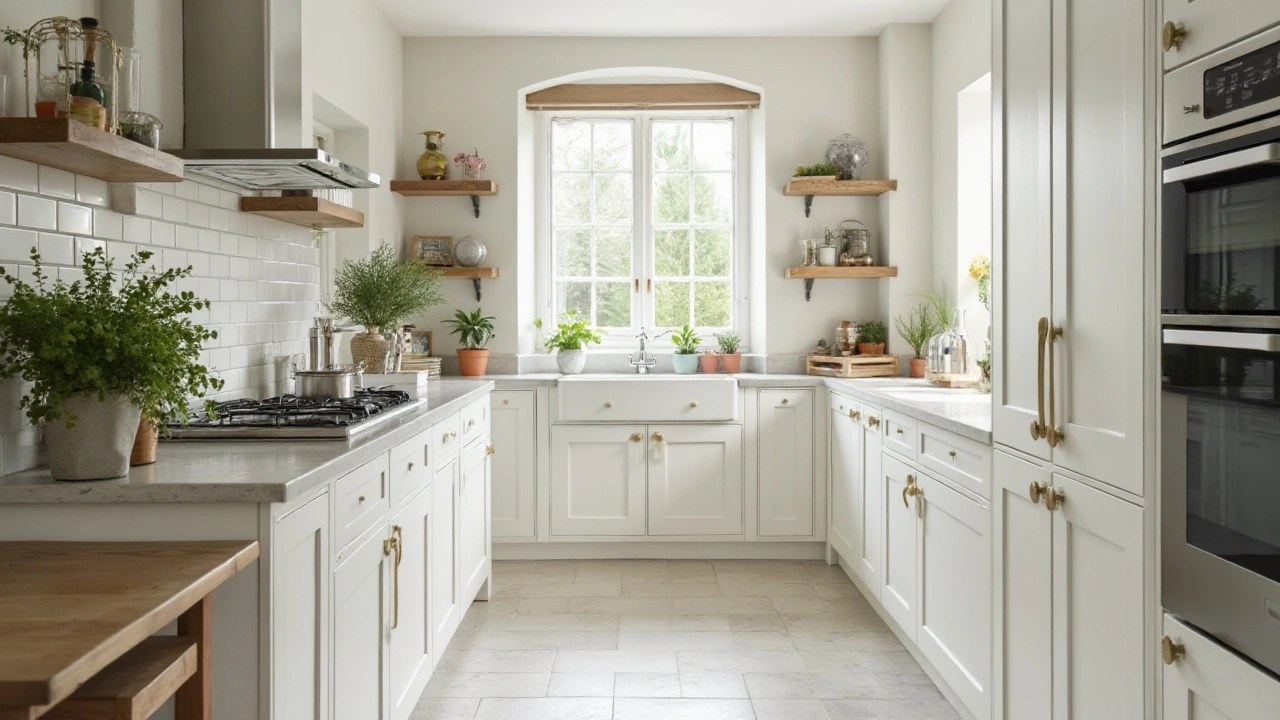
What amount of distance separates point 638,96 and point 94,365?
3.88 meters

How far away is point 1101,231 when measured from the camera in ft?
6.01

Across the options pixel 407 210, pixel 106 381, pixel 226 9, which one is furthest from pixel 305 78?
pixel 106 381

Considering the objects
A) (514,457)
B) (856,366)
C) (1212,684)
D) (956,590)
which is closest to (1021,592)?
(956,590)

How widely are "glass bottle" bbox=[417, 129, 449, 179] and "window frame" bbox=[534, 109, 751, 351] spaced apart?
596 mm

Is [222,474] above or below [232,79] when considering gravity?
below

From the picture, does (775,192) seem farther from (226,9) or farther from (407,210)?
(226,9)

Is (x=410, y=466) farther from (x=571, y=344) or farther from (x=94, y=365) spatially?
(x=571, y=344)

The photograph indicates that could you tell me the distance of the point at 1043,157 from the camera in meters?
2.10

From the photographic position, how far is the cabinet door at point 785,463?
4.58 meters

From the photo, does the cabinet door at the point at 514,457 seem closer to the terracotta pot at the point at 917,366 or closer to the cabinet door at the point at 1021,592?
the terracotta pot at the point at 917,366

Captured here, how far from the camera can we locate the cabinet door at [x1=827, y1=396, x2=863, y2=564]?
13.1ft

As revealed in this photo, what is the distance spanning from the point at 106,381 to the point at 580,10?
3.40 metres

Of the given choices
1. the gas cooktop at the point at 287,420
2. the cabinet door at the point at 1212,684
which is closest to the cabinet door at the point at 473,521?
the gas cooktop at the point at 287,420

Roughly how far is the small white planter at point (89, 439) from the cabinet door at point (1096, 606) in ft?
6.01
